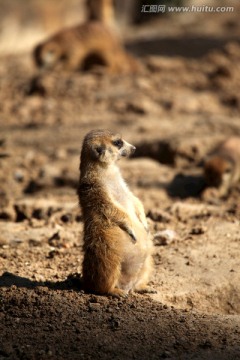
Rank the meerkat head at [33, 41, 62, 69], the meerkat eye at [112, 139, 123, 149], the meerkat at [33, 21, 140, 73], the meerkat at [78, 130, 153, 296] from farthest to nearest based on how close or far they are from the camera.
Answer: the meerkat head at [33, 41, 62, 69] → the meerkat at [33, 21, 140, 73] → the meerkat eye at [112, 139, 123, 149] → the meerkat at [78, 130, 153, 296]

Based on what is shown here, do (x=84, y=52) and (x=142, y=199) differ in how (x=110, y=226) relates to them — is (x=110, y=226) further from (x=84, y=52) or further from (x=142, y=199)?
(x=84, y=52)

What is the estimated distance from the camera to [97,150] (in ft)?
12.7

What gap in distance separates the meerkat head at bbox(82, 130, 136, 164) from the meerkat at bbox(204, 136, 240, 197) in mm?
2614

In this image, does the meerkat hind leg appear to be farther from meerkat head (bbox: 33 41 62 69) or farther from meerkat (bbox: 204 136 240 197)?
meerkat head (bbox: 33 41 62 69)

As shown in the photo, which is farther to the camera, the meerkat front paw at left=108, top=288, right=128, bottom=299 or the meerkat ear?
the meerkat ear

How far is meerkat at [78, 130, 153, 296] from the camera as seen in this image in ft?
12.0

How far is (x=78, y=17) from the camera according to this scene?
13.8 metres

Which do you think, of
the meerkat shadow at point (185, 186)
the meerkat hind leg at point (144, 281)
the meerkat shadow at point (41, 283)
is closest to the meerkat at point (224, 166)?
the meerkat shadow at point (185, 186)

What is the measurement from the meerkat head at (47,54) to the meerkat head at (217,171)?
4.82 meters

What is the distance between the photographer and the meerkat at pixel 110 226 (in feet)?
12.0

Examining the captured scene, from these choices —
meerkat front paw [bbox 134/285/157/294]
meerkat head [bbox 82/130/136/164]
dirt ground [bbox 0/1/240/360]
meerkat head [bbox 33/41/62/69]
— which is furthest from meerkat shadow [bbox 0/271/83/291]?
meerkat head [bbox 33/41/62/69]

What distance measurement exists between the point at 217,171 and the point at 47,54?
203 inches

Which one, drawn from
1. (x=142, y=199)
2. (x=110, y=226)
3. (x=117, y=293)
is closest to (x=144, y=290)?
(x=117, y=293)

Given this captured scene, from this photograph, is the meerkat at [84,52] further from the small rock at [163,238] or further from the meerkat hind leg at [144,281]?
the meerkat hind leg at [144,281]
